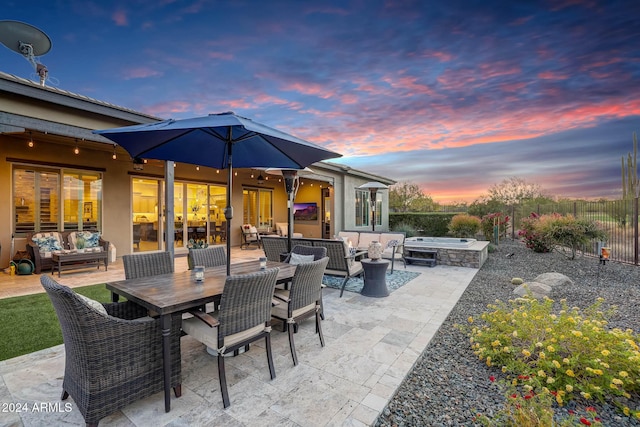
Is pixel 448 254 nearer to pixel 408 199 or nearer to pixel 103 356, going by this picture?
pixel 103 356

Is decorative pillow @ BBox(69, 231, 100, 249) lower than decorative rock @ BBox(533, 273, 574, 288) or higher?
higher

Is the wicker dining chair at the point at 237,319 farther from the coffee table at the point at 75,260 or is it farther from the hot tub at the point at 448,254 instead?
the hot tub at the point at 448,254

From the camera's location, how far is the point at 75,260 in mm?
6348

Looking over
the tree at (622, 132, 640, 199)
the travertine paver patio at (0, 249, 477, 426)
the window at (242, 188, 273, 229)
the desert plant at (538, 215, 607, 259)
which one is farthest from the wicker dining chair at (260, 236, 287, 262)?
the tree at (622, 132, 640, 199)

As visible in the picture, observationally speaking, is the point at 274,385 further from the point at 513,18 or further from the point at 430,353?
the point at 513,18

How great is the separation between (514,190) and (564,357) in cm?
1994

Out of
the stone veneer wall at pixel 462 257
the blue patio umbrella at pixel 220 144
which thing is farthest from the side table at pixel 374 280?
the stone veneer wall at pixel 462 257

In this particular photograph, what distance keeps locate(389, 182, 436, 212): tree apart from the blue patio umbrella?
1892 cm

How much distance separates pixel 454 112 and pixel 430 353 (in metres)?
7.57

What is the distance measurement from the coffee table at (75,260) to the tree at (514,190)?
2010 cm

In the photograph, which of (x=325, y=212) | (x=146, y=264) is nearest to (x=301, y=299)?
(x=146, y=264)

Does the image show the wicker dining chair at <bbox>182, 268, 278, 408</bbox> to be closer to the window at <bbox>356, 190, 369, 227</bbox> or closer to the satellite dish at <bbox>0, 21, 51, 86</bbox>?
the satellite dish at <bbox>0, 21, 51, 86</bbox>

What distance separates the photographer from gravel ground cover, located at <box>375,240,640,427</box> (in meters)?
1.97

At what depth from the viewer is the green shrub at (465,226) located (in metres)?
10.7
